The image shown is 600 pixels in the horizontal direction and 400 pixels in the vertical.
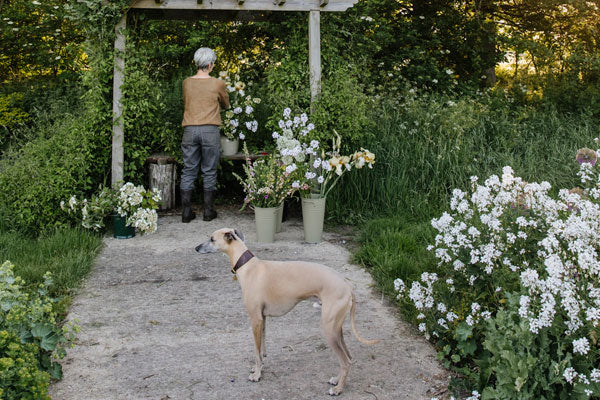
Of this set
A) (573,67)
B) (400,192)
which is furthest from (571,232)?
(573,67)

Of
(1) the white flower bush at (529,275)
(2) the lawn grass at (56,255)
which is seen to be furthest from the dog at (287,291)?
(2) the lawn grass at (56,255)

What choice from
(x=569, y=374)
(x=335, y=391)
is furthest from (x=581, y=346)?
(x=335, y=391)

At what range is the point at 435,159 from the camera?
24.6ft

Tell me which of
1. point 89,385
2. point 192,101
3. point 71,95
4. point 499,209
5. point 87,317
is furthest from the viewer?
point 71,95

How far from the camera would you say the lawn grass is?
5.18 meters

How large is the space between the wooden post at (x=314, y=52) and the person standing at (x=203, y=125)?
1.07 m

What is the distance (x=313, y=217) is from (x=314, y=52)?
2.15 m

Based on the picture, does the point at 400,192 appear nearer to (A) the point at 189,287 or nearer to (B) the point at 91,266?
(A) the point at 189,287

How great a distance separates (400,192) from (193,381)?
4226 mm

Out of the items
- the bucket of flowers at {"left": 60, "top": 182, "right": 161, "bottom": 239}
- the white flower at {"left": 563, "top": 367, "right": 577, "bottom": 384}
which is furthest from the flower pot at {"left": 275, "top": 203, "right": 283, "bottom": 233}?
the white flower at {"left": 563, "top": 367, "right": 577, "bottom": 384}

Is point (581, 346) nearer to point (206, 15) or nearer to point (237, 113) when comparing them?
point (237, 113)

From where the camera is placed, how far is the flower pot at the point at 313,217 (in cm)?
656

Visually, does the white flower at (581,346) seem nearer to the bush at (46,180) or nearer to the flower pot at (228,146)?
the bush at (46,180)

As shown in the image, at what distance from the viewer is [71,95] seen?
10.5m
